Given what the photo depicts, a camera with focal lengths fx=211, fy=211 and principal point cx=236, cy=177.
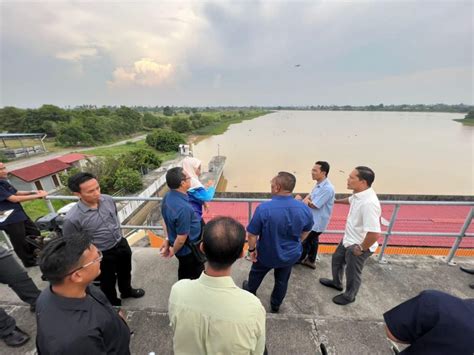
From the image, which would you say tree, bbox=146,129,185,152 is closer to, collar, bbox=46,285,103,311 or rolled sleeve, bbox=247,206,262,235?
rolled sleeve, bbox=247,206,262,235

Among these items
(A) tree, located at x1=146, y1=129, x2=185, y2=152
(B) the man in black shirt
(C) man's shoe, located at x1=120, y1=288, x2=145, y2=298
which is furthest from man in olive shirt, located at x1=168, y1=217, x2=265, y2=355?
(A) tree, located at x1=146, y1=129, x2=185, y2=152

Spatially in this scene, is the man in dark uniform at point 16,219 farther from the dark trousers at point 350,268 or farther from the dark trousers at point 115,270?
the dark trousers at point 350,268

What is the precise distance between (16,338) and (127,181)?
599 inches

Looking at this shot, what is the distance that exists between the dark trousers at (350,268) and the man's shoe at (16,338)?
3.33m

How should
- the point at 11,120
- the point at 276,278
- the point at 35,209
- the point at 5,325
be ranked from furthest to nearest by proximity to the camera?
the point at 11,120
the point at 35,209
the point at 276,278
the point at 5,325

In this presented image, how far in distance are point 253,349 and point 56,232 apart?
2992 mm

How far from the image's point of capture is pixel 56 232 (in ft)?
9.12

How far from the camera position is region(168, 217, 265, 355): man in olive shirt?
3.37 feet

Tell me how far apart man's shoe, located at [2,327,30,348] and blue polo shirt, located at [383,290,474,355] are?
10.0ft

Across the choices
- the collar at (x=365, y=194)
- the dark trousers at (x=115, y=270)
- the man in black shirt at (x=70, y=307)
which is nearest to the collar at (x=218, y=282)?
the man in black shirt at (x=70, y=307)

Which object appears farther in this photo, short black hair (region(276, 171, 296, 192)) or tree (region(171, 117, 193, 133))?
tree (region(171, 117, 193, 133))

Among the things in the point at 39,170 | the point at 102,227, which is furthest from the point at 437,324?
the point at 39,170

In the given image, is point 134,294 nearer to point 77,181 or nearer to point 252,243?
point 77,181

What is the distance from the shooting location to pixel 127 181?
15844 millimetres
